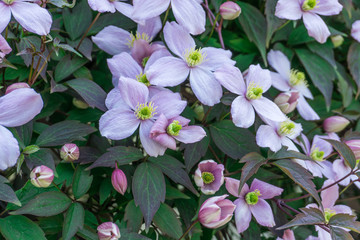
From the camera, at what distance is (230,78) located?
0.72m

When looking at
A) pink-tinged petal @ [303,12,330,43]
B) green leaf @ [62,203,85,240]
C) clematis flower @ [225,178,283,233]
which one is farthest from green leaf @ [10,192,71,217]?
pink-tinged petal @ [303,12,330,43]

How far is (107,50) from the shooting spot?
2.55ft

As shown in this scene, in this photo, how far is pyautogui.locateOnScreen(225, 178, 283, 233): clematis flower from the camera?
0.72 m

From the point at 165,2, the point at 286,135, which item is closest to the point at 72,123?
the point at 165,2

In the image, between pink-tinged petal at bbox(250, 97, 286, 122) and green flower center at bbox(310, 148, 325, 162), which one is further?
green flower center at bbox(310, 148, 325, 162)

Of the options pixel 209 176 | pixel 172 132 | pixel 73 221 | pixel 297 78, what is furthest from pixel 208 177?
pixel 297 78

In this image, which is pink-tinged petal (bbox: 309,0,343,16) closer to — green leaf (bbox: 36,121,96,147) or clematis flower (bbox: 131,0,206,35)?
clematis flower (bbox: 131,0,206,35)

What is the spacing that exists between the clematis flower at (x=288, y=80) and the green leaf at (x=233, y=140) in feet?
0.53

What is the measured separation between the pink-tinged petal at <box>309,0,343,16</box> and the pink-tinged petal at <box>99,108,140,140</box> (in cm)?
41

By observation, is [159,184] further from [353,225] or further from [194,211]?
[353,225]

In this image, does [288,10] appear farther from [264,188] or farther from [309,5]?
[264,188]

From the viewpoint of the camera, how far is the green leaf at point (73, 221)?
2.05ft

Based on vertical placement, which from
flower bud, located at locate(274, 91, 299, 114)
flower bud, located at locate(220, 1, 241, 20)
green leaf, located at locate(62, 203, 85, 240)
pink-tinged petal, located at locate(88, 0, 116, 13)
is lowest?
green leaf, located at locate(62, 203, 85, 240)

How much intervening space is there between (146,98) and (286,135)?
25 cm
